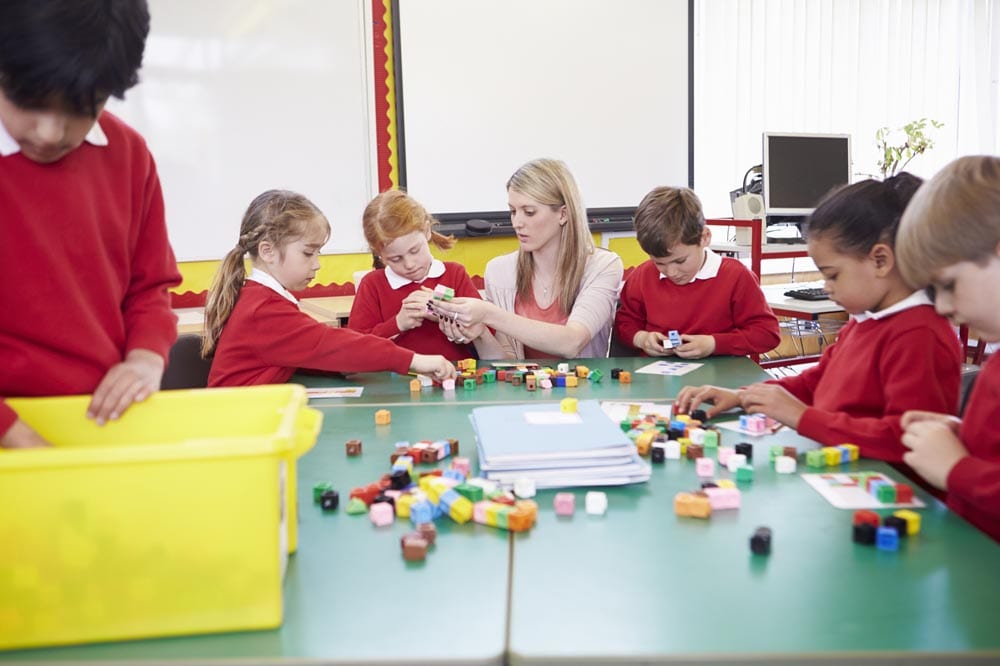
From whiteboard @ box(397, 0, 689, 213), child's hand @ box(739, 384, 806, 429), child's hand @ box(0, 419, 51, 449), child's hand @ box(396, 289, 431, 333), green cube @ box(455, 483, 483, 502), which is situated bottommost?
green cube @ box(455, 483, 483, 502)

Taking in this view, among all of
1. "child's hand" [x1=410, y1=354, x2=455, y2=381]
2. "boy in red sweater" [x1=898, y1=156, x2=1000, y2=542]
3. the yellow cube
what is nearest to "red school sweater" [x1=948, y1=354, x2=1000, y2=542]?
"boy in red sweater" [x1=898, y1=156, x2=1000, y2=542]

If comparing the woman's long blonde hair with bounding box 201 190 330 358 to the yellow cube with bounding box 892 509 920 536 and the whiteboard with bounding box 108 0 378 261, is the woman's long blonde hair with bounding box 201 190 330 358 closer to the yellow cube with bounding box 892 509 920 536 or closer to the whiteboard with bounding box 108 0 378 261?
the yellow cube with bounding box 892 509 920 536

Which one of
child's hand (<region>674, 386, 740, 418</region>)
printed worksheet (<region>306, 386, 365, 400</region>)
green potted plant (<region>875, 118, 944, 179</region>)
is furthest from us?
green potted plant (<region>875, 118, 944, 179</region>)

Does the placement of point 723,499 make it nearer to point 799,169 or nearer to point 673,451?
point 673,451

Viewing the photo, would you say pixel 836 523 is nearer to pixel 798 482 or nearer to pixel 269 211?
pixel 798 482

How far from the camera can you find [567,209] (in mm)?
2654

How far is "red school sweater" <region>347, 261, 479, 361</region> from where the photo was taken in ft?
8.72

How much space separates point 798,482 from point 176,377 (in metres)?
1.69

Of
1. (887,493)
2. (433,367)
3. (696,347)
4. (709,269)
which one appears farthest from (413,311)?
(887,493)

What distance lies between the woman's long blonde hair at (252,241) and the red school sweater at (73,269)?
0.95m

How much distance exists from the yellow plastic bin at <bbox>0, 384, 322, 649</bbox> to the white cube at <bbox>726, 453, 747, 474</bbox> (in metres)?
0.77

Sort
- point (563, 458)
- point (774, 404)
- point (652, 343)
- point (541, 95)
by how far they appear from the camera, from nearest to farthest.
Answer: point (563, 458) < point (774, 404) < point (652, 343) < point (541, 95)

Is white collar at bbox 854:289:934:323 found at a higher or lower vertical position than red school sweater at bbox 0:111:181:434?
lower

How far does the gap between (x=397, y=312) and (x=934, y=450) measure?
1.84 meters
